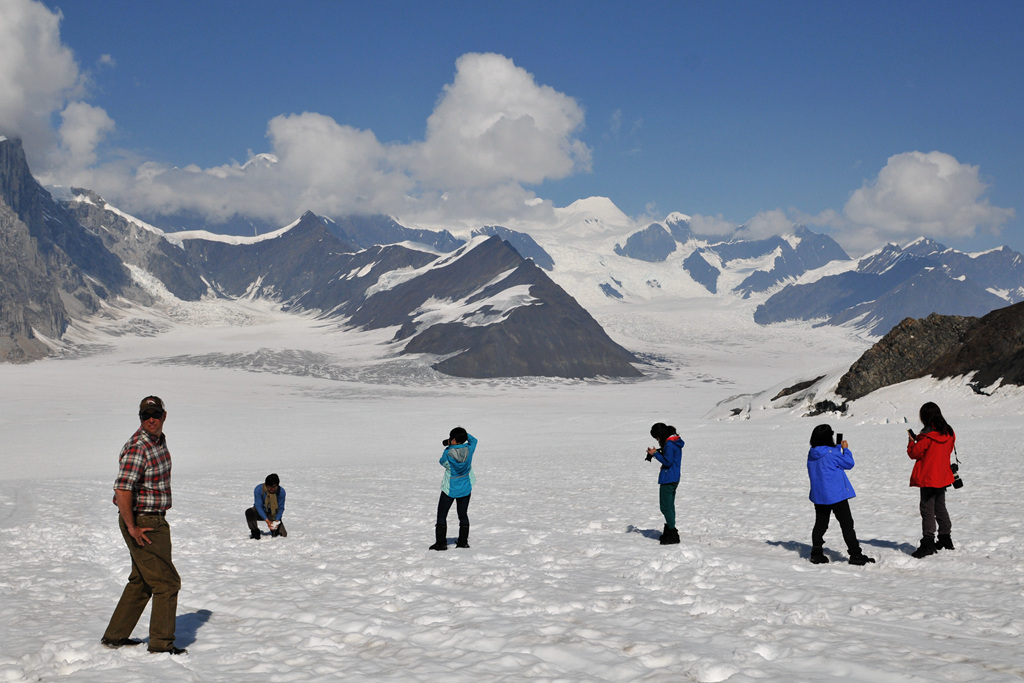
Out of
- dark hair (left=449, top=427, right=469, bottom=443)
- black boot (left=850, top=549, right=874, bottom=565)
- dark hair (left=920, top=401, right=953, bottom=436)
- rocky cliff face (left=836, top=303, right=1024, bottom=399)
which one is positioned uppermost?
rocky cliff face (left=836, top=303, right=1024, bottom=399)

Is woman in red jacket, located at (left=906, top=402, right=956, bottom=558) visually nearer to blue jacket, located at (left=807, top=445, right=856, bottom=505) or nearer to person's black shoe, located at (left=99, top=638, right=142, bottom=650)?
blue jacket, located at (left=807, top=445, right=856, bottom=505)

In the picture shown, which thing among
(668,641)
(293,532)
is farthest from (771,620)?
(293,532)

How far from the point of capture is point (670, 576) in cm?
996

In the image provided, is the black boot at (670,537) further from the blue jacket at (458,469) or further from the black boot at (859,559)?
the blue jacket at (458,469)

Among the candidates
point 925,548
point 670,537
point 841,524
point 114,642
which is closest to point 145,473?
point 114,642

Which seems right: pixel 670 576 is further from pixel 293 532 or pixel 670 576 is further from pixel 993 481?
pixel 993 481

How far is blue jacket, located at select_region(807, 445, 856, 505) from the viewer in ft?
33.9

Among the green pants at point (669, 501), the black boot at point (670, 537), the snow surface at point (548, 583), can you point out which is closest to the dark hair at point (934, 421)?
the snow surface at point (548, 583)

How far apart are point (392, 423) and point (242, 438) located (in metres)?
24.2

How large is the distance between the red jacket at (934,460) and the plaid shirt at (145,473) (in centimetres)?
1042

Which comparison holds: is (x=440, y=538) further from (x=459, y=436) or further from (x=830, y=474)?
(x=830, y=474)

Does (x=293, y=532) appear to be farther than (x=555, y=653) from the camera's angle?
Yes

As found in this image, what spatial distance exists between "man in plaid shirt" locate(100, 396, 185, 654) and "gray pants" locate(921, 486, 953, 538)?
409 inches

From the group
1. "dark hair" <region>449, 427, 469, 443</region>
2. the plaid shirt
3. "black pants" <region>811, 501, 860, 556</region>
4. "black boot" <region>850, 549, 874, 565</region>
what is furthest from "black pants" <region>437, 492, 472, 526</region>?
"black boot" <region>850, 549, 874, 565</region>
